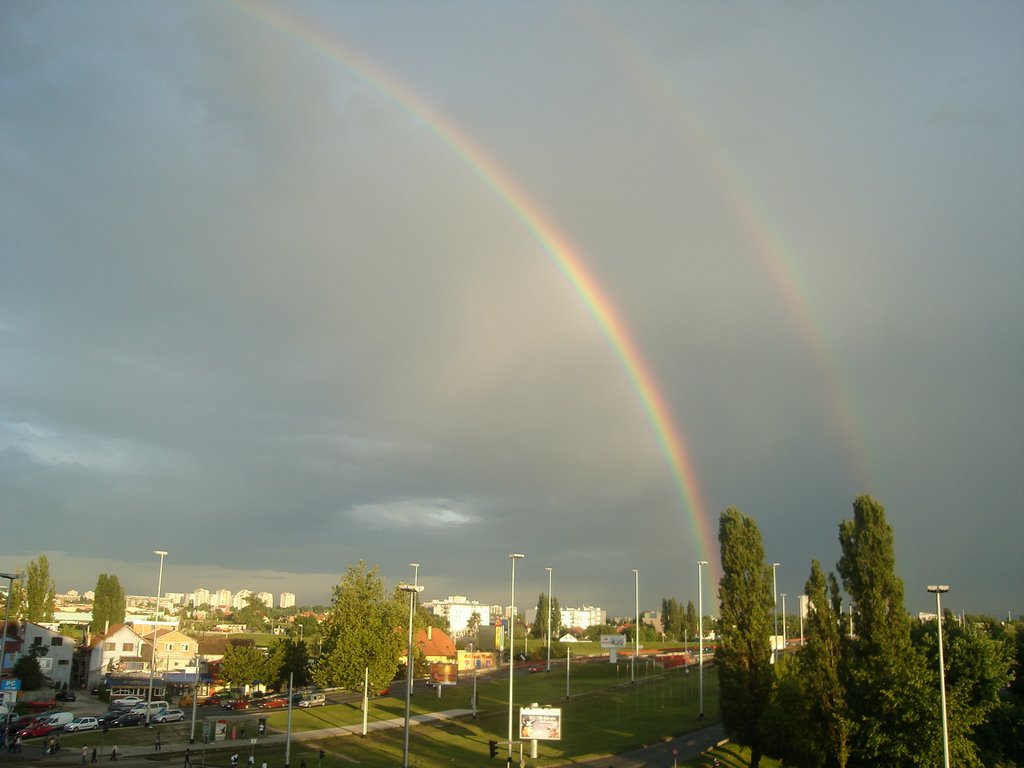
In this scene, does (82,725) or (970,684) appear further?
(82,725)

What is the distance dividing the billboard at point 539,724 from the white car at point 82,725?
1548 inches

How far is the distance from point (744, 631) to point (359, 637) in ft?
109

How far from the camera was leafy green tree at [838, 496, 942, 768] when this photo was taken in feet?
128

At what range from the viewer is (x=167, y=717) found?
7162 cm

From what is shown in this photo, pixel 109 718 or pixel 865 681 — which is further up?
pixel 865 681

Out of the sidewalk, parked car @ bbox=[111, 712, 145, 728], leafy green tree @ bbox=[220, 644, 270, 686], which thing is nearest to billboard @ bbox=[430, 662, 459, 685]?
the sidewalk

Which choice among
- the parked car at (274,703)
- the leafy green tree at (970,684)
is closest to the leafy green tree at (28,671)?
the parked car at (274,703)

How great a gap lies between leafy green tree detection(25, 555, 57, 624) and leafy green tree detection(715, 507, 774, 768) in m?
113

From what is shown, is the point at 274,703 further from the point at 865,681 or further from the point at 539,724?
the point at 865,681

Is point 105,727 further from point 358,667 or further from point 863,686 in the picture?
point 863,686

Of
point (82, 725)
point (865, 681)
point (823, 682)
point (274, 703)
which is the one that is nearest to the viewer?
point (865, 681)

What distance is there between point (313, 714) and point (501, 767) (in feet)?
92.9

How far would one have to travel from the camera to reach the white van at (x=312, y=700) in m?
79.9

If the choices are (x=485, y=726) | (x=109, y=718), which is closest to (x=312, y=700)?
(x=109, y=718)
